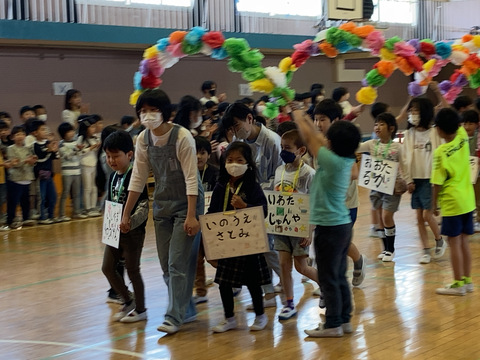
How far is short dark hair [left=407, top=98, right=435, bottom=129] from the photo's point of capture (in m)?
7.92

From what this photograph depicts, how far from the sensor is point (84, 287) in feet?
23.8

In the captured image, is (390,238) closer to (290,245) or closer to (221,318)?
(290,245)

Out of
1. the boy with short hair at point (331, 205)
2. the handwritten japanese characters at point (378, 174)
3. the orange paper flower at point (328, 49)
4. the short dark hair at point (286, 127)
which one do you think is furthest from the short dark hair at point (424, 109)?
the boy with short hair at point (331, 205)

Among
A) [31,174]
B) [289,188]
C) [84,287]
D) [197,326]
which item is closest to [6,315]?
[84,287]

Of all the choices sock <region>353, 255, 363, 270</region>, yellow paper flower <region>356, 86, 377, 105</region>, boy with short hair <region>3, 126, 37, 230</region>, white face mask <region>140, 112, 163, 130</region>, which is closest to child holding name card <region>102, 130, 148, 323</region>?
white face mask <region>140, 112, 163, 130</region>

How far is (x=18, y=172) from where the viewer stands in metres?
10.9

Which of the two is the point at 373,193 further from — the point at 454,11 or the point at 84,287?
the point at 454,11

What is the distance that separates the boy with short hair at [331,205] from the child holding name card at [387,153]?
103 inches

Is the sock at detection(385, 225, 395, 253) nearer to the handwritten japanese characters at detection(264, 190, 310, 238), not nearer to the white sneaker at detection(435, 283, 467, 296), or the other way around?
the white sneaker at detection(435, 283, 467, 296)

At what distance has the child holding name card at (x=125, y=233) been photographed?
589cm

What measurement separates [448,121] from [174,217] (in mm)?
2398

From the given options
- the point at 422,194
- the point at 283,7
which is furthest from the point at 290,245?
the point at 283,7

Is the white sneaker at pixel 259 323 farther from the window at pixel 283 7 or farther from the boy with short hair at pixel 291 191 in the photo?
the window at pixel 283 7

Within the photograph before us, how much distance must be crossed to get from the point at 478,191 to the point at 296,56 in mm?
3121
